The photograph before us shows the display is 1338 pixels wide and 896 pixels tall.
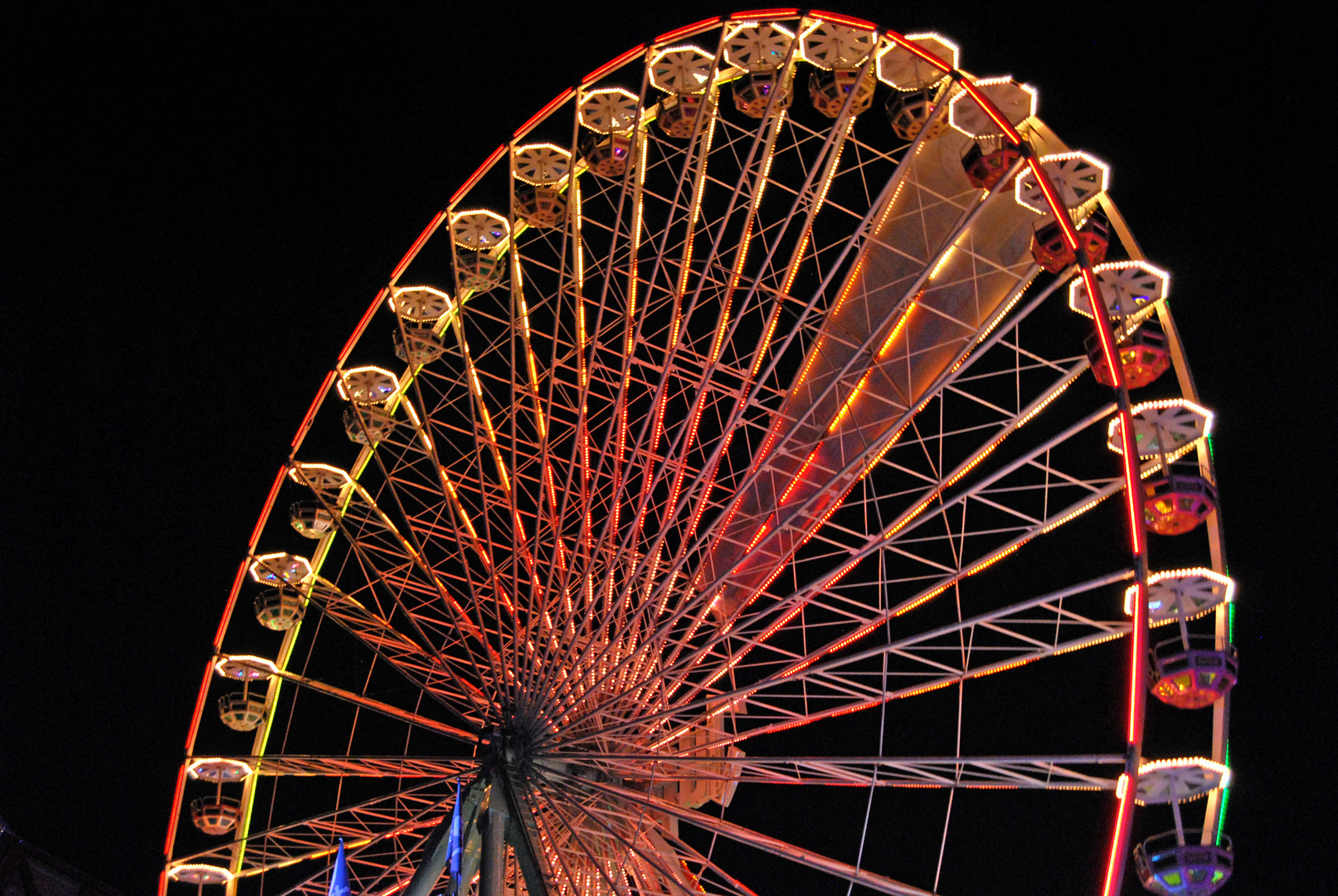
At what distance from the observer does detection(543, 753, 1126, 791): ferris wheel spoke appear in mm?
12336

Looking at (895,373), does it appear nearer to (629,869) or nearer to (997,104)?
(997,104)

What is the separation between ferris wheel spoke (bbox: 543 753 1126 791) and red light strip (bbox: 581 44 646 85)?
9.14 meters

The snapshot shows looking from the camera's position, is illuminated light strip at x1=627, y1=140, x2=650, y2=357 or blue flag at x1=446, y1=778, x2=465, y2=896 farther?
illuminated light strip at x1=627, y1=140, x2=650, y2=357

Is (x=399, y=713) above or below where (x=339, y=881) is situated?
above

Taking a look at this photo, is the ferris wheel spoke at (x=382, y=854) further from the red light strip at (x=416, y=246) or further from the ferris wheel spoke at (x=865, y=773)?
the red light strip at (x=416, y=246)

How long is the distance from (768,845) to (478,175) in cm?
1002

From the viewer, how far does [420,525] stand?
18.8 m

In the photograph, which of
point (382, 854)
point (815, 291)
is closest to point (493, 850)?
Answer: point (382, 854)

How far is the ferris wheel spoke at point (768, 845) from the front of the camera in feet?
42.2

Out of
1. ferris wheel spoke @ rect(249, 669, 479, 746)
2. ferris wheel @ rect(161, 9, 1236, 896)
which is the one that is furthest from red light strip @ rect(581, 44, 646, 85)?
ferris wheel spoke @ rect(249, 669, 479, 746)

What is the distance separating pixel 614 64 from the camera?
17.3 meters

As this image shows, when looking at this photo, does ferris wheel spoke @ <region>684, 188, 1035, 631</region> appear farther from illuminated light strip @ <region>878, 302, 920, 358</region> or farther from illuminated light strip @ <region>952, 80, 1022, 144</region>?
illuminated light strip @ <region>952, 80, 1022, 144</region>

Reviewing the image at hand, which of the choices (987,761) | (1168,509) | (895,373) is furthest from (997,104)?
(987,761)

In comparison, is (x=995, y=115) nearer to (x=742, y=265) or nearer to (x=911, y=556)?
(x=742, y=265)
